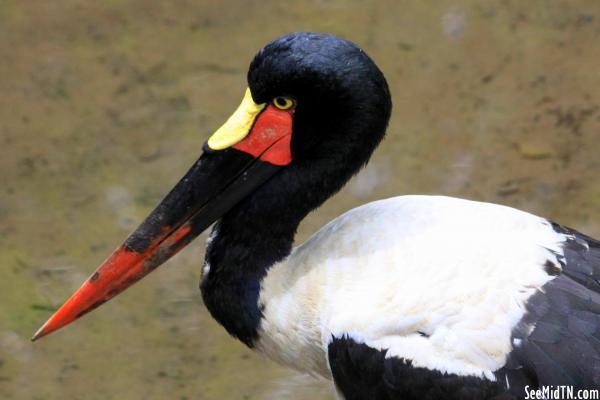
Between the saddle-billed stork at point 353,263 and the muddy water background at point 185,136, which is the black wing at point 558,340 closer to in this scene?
the saddle-billed stork at point 353,263

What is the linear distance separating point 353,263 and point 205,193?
0.57 meters

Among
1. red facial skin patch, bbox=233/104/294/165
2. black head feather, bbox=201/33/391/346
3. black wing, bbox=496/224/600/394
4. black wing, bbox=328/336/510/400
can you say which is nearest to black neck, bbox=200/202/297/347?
black head feather, bbox=201/33/391/346

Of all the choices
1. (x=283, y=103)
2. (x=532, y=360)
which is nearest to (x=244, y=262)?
(x=283, y=103)

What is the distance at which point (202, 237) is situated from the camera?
5891 mm

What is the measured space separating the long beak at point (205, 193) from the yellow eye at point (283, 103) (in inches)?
0.8

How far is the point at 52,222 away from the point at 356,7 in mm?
2260

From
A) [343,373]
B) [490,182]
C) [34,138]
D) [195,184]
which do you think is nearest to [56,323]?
[195,184]

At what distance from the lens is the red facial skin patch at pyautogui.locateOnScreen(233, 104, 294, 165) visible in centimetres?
410

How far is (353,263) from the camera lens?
4.16 m

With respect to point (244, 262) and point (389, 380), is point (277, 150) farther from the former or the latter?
point (389, 380)

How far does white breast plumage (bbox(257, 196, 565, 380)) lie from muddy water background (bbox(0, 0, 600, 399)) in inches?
45.8

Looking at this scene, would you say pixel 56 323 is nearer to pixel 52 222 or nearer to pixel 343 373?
pixel 343 373

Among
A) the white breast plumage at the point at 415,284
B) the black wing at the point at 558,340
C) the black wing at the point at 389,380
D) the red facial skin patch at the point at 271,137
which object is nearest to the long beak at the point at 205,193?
the red facial skin patch at the point at 271,137

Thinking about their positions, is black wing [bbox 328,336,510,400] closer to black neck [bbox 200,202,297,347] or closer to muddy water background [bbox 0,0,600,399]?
black neck [bbox 200,202,297,347]
